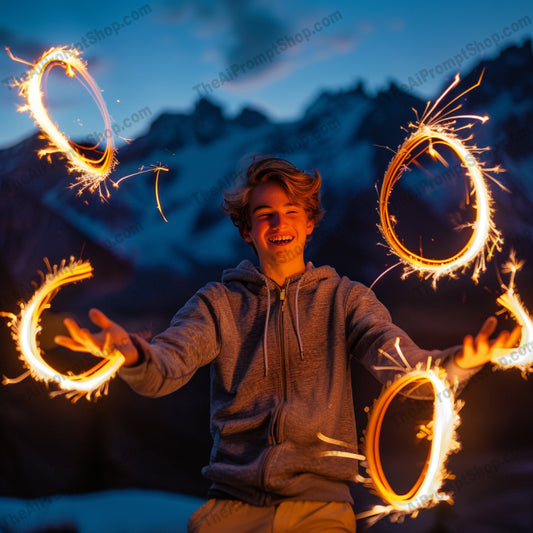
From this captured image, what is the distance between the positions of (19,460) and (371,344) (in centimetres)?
198

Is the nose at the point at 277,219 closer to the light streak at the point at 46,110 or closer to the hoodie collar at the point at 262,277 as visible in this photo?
the hoodie collar at the point at 262,277

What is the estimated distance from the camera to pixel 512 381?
2406 millimetres

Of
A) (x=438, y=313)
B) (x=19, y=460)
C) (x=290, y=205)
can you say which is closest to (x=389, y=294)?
(x=438, y=313)

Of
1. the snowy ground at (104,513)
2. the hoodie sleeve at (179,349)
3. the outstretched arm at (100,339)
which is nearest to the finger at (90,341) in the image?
the outstretched arm at (100,339)

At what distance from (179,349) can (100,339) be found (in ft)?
1.08

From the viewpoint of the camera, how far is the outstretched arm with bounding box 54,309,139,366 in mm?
1438

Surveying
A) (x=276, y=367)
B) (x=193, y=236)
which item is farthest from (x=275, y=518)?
(x=193, y=236)

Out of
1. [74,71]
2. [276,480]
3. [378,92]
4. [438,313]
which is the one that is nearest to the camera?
[276,480]

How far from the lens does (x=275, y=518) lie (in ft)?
5.40

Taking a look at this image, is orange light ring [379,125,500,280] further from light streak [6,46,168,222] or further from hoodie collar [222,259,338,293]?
light streak [6,46,168,222]

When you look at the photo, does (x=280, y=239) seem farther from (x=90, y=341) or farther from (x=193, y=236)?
(x=193, y=236)

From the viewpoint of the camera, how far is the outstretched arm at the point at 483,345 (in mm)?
1383

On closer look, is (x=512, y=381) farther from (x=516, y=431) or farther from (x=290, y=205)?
(x=290, y=205)

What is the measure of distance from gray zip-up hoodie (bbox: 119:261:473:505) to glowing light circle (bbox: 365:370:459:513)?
0.24 ft
